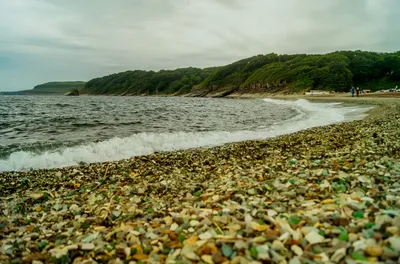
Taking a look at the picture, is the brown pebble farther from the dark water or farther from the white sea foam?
the dark water

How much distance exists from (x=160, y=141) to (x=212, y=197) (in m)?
10.3

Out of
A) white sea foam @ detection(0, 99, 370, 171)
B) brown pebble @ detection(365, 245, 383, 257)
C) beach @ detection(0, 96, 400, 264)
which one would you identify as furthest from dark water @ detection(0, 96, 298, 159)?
brown pebble @ detection(365, 245, 383, 257)

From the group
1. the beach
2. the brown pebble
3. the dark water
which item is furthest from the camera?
the dark water

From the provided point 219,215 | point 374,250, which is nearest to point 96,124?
point 219,215

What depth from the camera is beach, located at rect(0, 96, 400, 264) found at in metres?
3.06

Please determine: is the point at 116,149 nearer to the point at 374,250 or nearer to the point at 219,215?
the point at 219,215

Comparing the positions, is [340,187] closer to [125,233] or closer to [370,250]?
[370,250]

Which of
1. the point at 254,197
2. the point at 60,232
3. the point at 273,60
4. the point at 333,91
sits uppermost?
the point at 273,60

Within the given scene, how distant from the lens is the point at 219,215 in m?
4.16

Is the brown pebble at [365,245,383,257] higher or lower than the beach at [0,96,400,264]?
higher

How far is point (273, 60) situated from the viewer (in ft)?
587

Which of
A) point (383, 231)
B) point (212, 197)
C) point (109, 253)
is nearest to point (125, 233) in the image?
point (109, 253)

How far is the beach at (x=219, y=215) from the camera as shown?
3057 mm

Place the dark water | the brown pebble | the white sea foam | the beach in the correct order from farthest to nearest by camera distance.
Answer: the dark water → the white sea foam → the beach → the brown pebble
